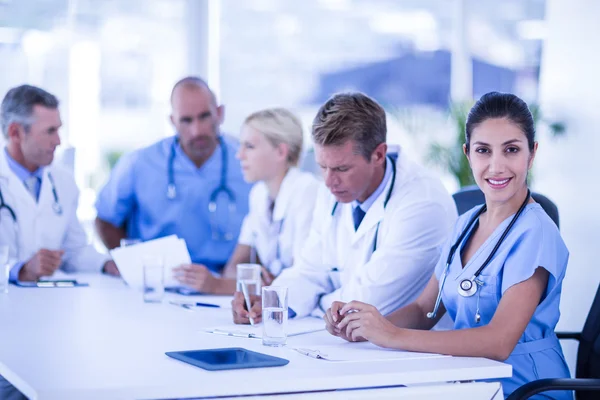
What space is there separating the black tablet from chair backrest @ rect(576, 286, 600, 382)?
2.98 ft

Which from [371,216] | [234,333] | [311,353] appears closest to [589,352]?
[371,216]

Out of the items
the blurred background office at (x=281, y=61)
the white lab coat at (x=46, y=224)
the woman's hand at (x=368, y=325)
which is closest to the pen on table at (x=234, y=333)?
the woman's hand at (x=368, y=325)

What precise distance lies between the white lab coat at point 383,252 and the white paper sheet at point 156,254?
1.36 feet

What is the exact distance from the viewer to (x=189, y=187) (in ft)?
12.0

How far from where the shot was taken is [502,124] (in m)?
1.94

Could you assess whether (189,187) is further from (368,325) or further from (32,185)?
(368,325)

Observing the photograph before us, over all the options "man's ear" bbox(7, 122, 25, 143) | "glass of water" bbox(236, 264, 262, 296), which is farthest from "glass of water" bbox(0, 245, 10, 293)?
"glass of water" bbox(236, 264, 262, 296)

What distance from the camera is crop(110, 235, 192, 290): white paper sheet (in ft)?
8.93

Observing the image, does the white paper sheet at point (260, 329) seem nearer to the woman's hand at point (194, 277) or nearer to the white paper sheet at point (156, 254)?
the woman's hand at point (194, 277)

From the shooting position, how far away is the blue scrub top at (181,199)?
366 cm

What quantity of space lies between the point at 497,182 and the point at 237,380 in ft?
2.76

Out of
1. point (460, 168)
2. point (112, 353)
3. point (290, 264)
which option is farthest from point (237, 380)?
point (460, 168)

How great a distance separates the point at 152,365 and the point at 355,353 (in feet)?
1.46

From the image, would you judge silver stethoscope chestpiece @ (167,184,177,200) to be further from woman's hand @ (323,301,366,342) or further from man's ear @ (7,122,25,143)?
woman's hand @ (323,301,366,342)
